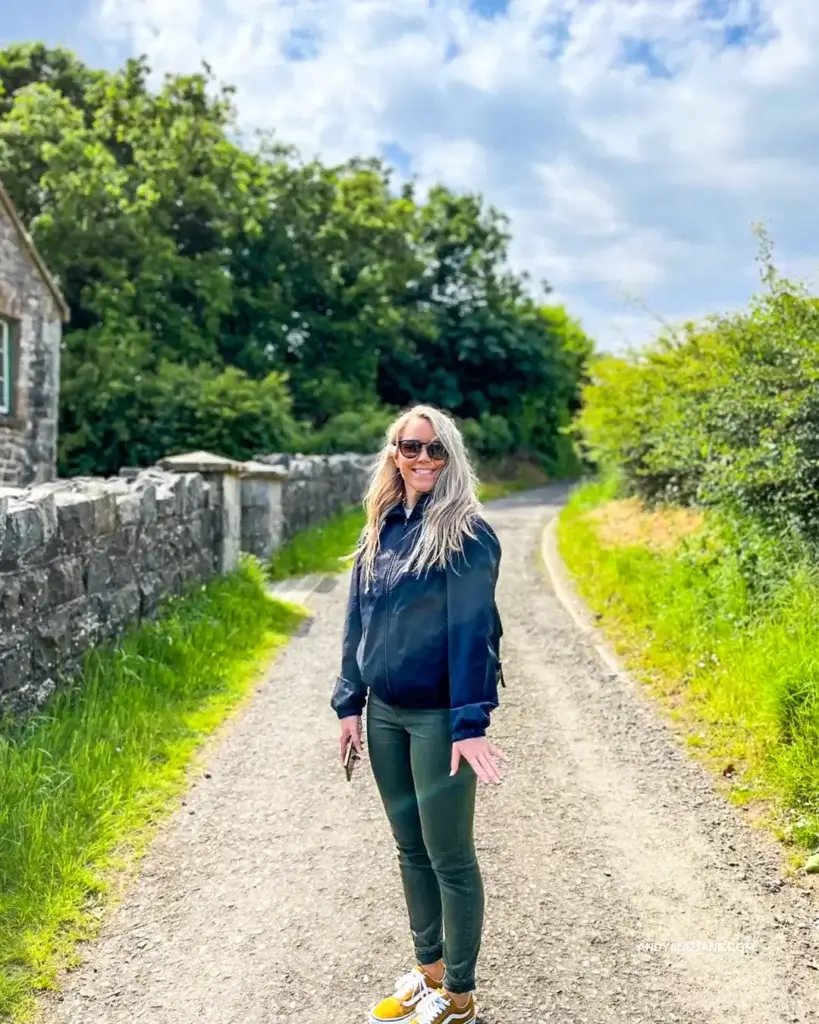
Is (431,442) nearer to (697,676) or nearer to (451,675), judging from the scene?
(451,675)

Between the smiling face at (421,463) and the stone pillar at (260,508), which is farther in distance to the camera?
the stone pillar at (260,508)

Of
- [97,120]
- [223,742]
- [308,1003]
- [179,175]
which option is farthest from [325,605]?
[97,120]

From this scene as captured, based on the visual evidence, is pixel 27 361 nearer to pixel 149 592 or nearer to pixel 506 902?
pixel 149 592

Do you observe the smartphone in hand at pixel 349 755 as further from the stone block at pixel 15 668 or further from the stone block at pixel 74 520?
the stone block at pixel 74 520

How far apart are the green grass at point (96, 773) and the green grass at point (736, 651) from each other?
121 inches

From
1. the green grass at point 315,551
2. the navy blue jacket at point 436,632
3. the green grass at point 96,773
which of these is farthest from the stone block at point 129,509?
the navy blue jacket at point 436,632

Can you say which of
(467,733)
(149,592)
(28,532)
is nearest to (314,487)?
(149,592)

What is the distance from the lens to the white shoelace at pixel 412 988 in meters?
3.21

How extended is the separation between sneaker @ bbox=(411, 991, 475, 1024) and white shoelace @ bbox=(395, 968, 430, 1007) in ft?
0.20

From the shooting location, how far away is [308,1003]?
328 cm

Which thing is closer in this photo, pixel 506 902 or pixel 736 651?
pixel 506 902

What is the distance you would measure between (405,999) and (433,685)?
Result: 1115 millimetres

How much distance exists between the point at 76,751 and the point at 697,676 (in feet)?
13.6

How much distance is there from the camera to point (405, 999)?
3203mm
